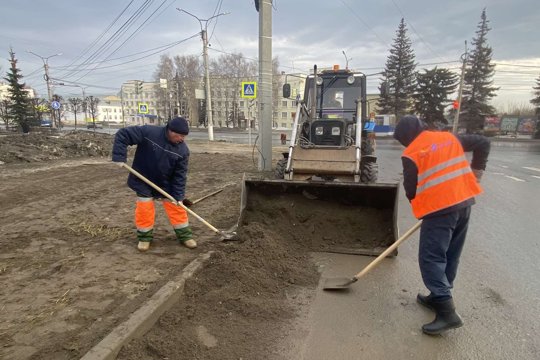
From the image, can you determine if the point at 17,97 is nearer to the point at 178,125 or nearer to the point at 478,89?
the point at 178,125

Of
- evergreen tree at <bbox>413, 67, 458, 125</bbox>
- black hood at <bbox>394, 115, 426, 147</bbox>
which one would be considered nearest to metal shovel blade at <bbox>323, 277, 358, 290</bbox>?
black hood at <bbox>394, 115, 426, 147</bbox>

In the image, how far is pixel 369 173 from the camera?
275 inches

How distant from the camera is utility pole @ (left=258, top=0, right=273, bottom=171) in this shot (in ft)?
30.3

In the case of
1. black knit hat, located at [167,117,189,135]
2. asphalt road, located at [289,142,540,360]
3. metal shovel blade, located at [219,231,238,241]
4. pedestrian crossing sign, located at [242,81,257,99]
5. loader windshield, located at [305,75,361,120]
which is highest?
pedestrian crossing sign, located at [242,81,257,99]

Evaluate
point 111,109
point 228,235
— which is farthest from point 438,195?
point 111,109

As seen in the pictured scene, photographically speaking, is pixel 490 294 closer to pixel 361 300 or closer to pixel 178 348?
pixel 361 300

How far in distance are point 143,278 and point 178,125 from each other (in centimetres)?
179

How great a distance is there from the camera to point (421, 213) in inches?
118

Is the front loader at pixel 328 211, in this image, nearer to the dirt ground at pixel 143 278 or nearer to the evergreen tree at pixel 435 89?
the dirt ground at pixel 143 278

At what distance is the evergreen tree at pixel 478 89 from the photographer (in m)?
39.6

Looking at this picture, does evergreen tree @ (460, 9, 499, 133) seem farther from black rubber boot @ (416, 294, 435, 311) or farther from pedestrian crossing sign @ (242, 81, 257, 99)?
black rubber boot @ (416, 294, 435, 311)

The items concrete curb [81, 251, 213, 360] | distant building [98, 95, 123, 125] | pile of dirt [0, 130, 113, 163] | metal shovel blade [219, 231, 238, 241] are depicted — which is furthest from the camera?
distant building [98, 95, 123, 125]

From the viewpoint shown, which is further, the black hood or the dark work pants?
the black hood

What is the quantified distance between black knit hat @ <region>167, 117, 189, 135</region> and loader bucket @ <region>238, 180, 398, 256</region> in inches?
44.8
